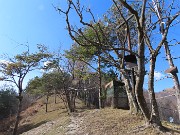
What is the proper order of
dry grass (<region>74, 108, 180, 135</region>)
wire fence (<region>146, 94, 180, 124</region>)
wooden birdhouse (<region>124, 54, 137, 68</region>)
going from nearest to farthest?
wooden birdhouse (<region>124, 54, 137, 68</region>) → dry grass (<region>74, 108, 180, 135</region>) → wire fence (<region>146, 94, 180, 124</region>)

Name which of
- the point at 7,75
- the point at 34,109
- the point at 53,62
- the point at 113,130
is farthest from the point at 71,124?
the point at 34,109

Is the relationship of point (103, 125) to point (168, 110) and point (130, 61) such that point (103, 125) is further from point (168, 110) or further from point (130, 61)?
point (168, 110)

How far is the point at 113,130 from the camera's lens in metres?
8.22

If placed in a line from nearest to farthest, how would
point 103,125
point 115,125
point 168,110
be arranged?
1. point 115,125
2. point 103,125
3. point 168,110

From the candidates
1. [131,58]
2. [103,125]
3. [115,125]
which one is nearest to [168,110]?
[103,125]

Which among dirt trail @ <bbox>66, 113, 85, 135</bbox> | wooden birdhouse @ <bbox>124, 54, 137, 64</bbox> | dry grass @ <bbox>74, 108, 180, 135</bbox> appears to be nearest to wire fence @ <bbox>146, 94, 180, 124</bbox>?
dry grass @ <bbox>74, 108, 180, 135</bbox>

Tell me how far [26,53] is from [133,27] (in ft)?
37.5

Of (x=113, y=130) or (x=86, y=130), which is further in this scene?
(x=86, y=130)

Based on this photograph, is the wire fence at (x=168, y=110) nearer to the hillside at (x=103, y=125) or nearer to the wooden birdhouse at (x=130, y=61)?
the hillside at (x=103, y=125)

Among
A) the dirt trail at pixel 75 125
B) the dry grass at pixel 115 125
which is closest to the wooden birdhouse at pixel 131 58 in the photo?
the dry grass at pixel 115 125

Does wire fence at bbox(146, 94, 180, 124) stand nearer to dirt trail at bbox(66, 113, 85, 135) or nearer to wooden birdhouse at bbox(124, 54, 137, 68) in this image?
dirt trail at bbox(66, 113, 85, 135)

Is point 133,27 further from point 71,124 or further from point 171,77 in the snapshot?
point 71,124

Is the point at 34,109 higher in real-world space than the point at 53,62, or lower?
lower

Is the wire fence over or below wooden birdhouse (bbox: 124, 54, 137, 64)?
below
